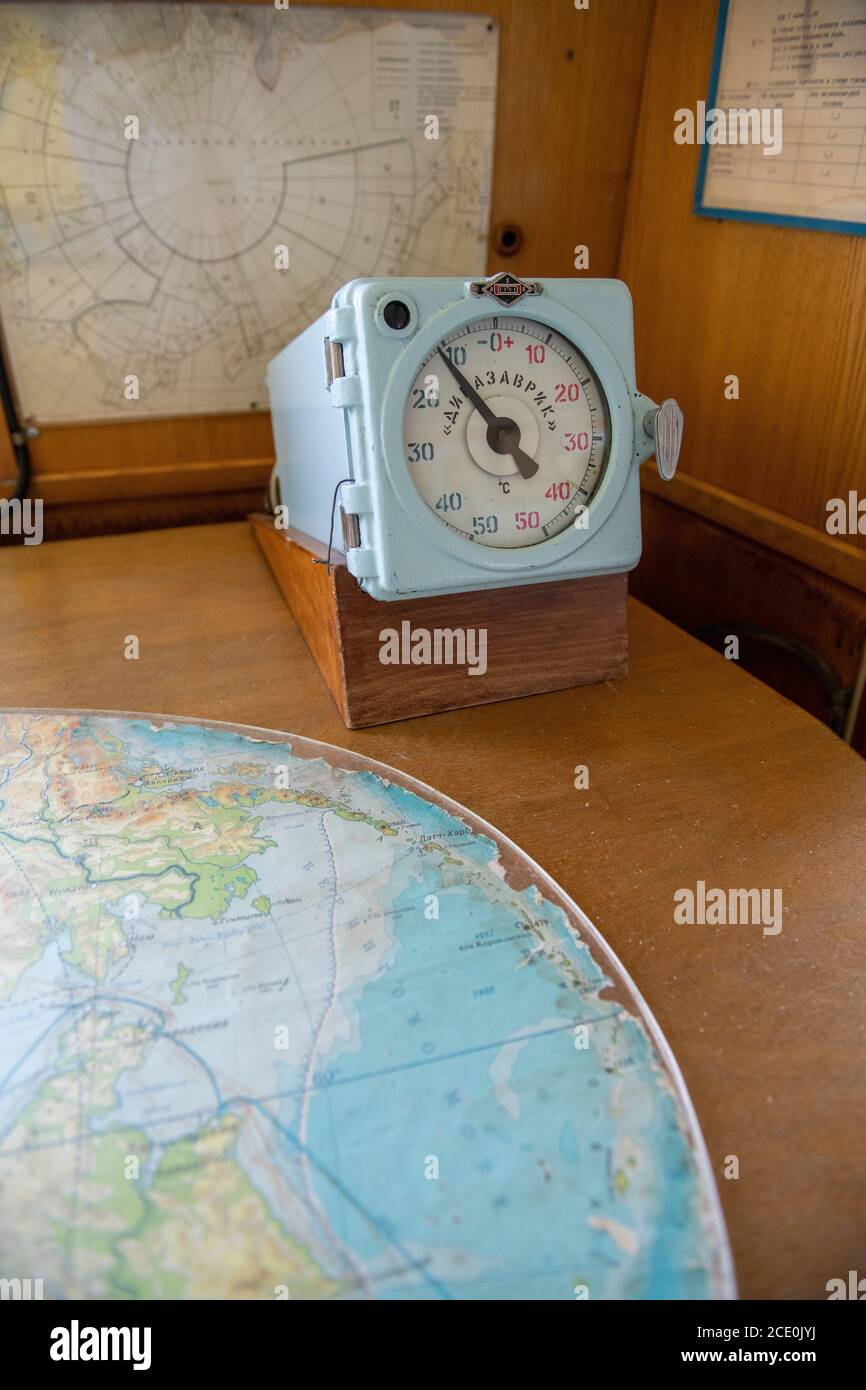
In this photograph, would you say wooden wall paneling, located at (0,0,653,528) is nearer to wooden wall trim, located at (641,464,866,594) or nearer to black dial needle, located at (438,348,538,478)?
wooden wall trim, located at (641,464,866,594)

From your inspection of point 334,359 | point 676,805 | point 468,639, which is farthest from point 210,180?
point 676,805

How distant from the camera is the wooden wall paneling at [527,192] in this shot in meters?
1.52

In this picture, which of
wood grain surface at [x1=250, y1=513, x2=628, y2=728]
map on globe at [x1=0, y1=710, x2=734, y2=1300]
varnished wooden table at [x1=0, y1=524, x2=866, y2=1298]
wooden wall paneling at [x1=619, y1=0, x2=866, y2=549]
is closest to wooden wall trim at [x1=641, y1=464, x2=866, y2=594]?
wooden wall paneling at [x1=619, y1=0, x2=866, y2=549]

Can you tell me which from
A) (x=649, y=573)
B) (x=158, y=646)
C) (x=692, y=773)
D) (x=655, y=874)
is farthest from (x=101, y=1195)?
(x=649, y=573)

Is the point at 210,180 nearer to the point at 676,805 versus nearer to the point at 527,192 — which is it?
the point at 527,192

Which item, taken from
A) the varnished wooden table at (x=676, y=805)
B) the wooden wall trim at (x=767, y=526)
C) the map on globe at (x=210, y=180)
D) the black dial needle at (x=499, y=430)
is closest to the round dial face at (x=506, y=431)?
the black dial needle at (x=499, y=430)

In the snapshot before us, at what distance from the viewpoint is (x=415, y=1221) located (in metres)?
0.54

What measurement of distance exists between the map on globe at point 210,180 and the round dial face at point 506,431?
0.82 m

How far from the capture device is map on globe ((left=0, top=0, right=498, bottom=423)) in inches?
55.8

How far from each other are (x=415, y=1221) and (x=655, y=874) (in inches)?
14.9

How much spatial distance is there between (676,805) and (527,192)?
49.3 inches

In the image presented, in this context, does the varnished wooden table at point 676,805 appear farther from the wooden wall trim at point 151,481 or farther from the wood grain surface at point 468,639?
the wooden wall trim at point 151,481

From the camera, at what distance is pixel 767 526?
1.37m

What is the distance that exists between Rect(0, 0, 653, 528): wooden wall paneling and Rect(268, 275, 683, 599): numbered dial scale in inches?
28.7
